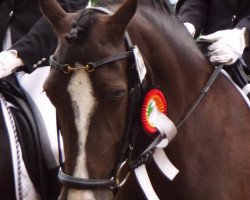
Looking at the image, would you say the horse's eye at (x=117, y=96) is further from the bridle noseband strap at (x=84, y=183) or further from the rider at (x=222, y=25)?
the rider at (x=222, y=25)

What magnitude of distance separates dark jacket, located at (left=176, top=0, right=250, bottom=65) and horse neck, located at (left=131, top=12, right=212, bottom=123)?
77cm

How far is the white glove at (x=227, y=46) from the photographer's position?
3225 millimetres

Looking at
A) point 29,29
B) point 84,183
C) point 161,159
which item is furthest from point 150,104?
point 29,29

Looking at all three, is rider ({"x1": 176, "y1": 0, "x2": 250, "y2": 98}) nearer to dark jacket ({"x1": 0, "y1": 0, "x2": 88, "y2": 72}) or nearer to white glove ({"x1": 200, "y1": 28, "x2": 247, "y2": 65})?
white glove ({"x1": 200, "y1": 28, "x2": 247, "y2": 65})

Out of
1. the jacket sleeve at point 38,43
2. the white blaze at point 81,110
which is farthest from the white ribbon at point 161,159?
the jacket sleeve at point 38,43

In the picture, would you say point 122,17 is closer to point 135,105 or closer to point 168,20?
point 135,105

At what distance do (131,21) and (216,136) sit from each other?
0.80m

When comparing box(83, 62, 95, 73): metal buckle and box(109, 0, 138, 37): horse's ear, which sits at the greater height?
box(109, 0, 138, 37): horse's ear

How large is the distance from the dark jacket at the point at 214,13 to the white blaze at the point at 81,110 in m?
1.62

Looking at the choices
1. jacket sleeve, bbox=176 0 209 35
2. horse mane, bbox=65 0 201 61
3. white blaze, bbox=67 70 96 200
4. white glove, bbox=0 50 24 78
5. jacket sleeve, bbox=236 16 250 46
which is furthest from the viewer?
jacket sleeve, bbox=176 0 209 35

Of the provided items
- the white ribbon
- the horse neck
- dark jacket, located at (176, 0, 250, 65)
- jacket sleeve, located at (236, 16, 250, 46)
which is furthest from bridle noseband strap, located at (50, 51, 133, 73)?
dark jacket, located at (176, 0, 250, 65)

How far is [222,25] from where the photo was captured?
3.90 m

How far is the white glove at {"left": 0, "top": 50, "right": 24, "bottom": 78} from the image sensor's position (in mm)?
3219

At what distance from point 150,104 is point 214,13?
5.01 ft
